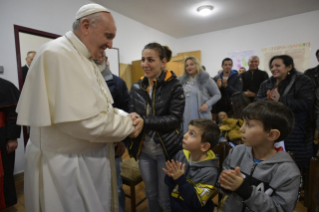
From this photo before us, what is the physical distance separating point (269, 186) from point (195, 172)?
0.42m

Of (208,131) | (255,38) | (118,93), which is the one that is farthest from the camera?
(255,38)

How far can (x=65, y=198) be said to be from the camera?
91 centimetres

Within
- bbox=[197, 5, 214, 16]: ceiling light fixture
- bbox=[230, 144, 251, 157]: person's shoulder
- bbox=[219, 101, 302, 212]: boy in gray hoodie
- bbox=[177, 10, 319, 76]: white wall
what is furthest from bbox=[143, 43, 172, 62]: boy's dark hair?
bbox=[177, 10, 319, 76]: white wall

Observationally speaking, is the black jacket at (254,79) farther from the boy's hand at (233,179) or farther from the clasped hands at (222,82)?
the boy's hand at (233,179)

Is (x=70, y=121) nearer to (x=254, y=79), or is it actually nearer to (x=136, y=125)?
(x=136, y=125)

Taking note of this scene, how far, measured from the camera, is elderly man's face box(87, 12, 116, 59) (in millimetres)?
968

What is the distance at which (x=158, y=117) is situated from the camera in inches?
51.4

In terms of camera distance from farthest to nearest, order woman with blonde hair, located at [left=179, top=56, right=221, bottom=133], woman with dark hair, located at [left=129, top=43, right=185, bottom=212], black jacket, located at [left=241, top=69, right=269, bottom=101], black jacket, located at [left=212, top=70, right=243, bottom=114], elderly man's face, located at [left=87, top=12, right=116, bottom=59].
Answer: black jacket, located at [left=241, top=69, right=269, bottom=101] → black jacket, located at [left=212, top=70, right=243, bottom=114] → woman with blonde hair, located at [left=179, top=56, right=221, bottom=133] → woman with dark hair, located at [left=129, top=43, right=185, bottom=212] → elderly man's face, located at [left=87, top=12, right=116, bottom=59]

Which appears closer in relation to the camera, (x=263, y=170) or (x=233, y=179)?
(x=233, y=179)

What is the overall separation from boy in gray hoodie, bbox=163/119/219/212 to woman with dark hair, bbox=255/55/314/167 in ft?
3.82

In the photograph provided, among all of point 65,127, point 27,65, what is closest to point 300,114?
point 65,127

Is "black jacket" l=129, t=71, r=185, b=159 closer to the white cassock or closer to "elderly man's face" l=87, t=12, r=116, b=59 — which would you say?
the white cassock

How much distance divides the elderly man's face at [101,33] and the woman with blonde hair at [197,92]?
6.13 ft

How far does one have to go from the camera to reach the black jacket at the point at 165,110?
4.44 ft
